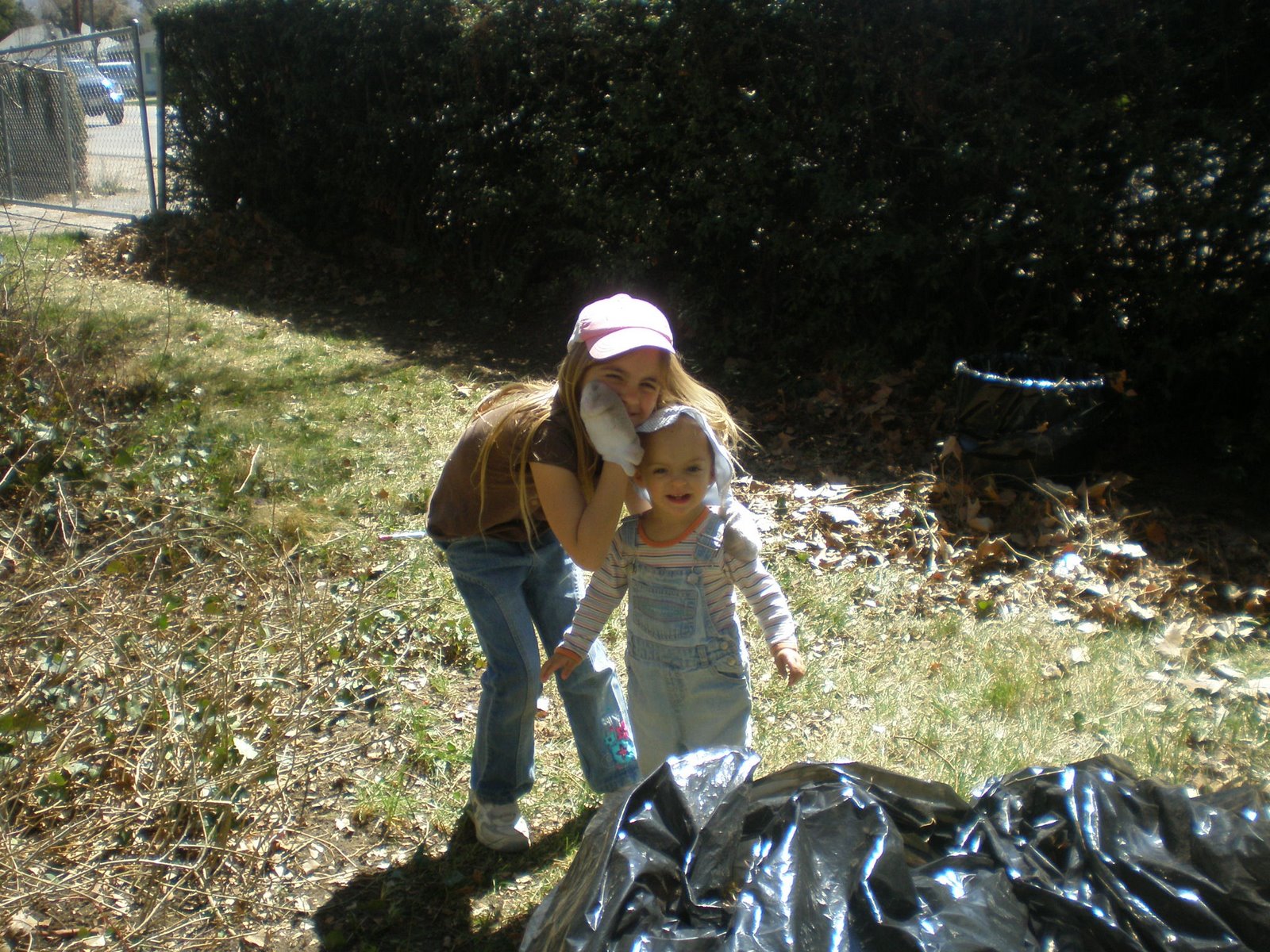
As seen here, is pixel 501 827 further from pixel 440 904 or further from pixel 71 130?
Result: pixel 71 130

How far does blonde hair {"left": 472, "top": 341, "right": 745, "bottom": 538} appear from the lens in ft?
7.66

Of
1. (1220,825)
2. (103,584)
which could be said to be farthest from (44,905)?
(1220,825)

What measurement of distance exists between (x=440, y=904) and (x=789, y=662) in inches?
48.6

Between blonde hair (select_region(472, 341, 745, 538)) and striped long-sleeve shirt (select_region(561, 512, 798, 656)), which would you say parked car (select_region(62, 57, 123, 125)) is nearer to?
blonde hair (select_region(472, 341, 745, 538))

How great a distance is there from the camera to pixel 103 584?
3.31 meters

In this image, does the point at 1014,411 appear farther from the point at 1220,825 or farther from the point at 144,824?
the point at 144,824

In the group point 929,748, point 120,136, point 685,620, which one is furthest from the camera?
point 120,136

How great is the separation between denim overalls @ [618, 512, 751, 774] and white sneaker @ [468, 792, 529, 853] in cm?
58

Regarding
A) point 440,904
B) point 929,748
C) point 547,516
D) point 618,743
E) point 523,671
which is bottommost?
point 440,904

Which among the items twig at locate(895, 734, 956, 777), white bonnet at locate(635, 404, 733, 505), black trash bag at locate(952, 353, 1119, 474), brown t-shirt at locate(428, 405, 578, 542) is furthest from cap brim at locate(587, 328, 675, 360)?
black trash bag at locate(952, 353, 1119, 474)

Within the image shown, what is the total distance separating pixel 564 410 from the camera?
237 centimetres

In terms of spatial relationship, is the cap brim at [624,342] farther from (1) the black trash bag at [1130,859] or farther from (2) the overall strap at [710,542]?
(1) the black trash bag at [1130,859]

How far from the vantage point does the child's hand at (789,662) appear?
2293 mm

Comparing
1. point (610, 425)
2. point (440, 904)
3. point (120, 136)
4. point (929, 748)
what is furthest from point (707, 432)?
point (120, 136)
